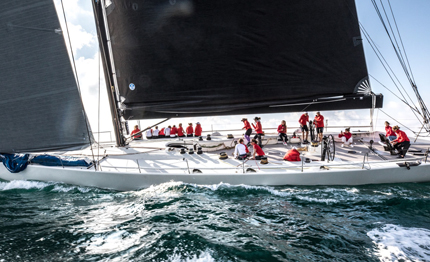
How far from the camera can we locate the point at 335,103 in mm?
7168

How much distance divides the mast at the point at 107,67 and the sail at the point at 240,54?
35 centimetres

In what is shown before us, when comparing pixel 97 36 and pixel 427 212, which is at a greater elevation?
pixel 97 36

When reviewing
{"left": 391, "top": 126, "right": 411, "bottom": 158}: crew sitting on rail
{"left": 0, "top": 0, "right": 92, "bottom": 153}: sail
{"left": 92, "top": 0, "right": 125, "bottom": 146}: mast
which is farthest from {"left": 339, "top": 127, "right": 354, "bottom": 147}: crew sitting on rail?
{"left": 0, "top": 0, "right": 92, "bottom": 153}: sail

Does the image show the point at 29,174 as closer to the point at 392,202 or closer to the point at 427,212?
the point at 392,202

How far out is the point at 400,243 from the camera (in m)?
3.65

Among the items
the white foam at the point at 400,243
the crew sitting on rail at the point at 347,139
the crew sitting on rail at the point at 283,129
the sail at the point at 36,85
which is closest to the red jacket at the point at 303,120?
the crew sitting on rail at the point at 283,129

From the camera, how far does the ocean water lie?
3539 mm

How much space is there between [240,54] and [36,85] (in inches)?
203

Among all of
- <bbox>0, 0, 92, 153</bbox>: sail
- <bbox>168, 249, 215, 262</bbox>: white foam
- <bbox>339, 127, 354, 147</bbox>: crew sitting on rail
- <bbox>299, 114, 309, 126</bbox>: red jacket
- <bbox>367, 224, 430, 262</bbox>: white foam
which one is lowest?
<bbox>367, 224, 430, 262</bbox>: white foam

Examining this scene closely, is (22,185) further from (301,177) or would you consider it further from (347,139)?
(347,139)

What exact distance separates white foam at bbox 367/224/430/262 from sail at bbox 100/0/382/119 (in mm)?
3911

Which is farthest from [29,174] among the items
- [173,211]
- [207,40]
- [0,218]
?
[207,40]

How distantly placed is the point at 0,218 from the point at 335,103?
326 inches

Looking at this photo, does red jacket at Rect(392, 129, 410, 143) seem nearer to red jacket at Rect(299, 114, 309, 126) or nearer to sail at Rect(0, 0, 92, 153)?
red jacket at Rect(299, 114, 309, 126)
